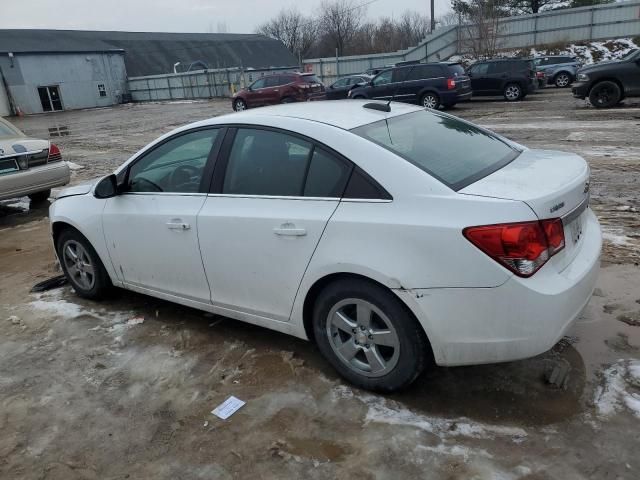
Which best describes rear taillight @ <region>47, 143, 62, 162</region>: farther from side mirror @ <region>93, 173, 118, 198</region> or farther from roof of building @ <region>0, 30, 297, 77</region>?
roof of building @ <region>0, 30, 297, 77</region>

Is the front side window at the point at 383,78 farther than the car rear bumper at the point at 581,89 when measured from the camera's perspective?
Yes

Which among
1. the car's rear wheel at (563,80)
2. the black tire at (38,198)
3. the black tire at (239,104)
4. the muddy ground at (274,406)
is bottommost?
the car's rear wheel at (563,80)

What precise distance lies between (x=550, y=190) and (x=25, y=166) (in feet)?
24.4

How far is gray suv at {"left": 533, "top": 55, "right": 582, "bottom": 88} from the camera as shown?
24.3 m

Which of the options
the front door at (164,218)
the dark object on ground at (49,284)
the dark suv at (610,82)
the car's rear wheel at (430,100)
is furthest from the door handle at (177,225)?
the car's rear wheel at (430,100)

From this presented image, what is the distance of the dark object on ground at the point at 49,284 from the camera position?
16.5 ft

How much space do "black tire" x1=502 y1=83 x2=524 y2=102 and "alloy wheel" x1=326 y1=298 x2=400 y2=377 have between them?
19.8 m

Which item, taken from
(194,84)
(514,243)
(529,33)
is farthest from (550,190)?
(194,84)

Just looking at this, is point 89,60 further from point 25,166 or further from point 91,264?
point 91,264

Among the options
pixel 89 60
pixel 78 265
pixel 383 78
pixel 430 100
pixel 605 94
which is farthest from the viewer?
pixel 89 60

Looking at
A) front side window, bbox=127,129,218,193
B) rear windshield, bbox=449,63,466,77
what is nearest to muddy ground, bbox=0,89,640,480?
front side window, bbox=127,129,218,193

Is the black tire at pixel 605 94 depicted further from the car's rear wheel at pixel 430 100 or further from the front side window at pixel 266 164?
the front side window at pixel 266 164

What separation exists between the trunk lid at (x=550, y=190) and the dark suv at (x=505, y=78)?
61.7 ft

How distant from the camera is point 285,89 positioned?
76.1 feet
